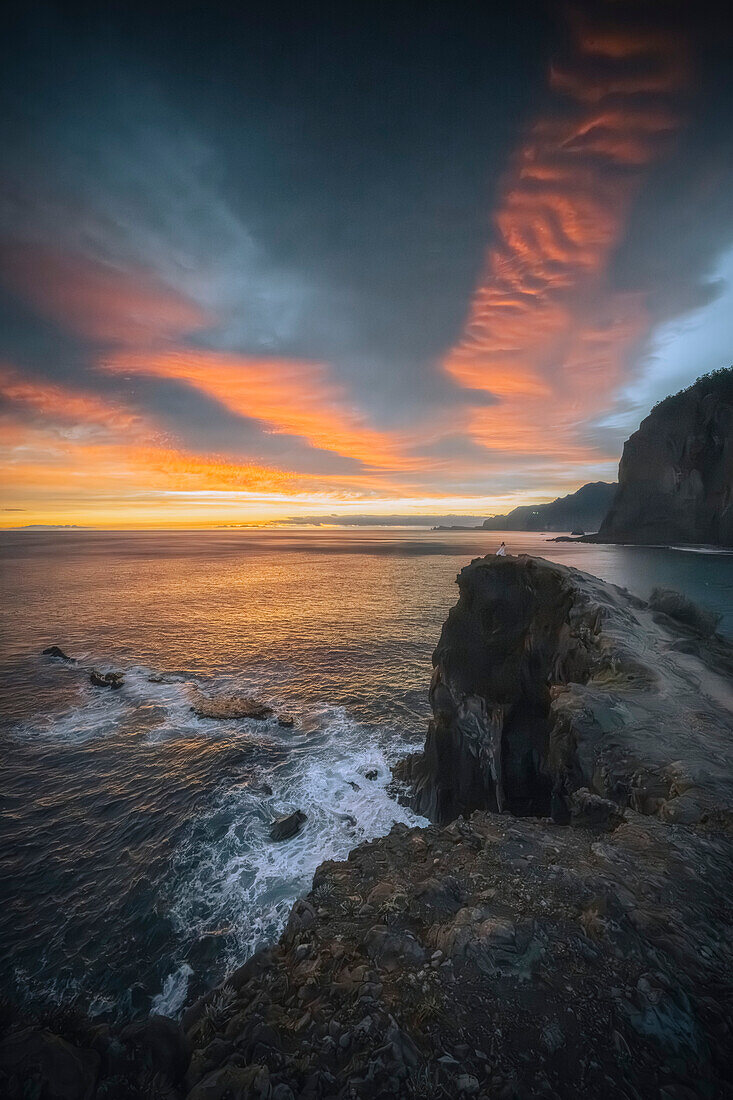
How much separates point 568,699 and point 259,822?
12.4 meters

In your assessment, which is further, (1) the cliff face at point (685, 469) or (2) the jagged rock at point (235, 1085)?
(1) the cliff face at point (685, 469)

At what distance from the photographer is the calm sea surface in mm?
10352

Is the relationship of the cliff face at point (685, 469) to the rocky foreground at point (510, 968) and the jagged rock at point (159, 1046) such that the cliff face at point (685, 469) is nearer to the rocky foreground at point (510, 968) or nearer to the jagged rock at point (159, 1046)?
the rocky foreground at point (510, 968)

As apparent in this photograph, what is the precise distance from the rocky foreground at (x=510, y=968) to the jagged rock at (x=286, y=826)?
289 inches

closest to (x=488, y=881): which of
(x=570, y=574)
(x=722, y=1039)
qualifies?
(x=722, y=1039)

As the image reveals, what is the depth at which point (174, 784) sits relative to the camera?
1686 centimetres

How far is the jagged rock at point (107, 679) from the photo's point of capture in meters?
26.4

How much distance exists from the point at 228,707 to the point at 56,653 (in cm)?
1871

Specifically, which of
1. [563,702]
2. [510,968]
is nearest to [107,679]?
[563,702]

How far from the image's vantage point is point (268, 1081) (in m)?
4.07

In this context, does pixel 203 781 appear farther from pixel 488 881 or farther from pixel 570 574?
pixel 570 574

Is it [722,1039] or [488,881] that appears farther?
[488,881]

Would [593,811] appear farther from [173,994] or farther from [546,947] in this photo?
[173,994]

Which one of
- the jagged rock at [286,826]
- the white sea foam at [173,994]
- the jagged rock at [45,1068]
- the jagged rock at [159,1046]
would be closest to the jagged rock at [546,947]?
the jagged rock at [159,1046]
